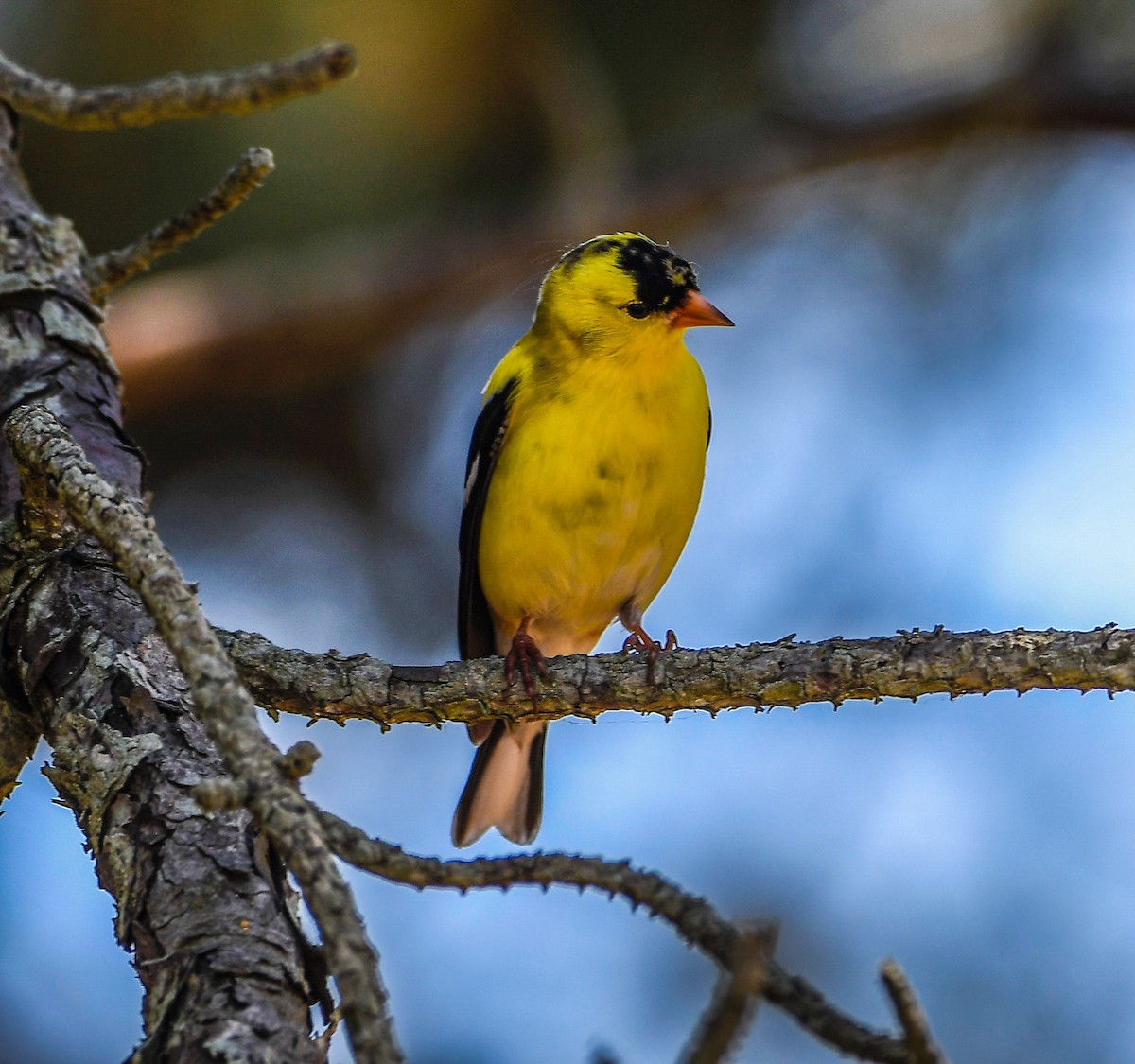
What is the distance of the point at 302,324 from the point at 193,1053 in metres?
5.36

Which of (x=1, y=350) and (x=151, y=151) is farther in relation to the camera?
(x=151, y=151)

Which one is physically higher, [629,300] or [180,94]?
[629,300]

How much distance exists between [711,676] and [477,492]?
1888 millimetres

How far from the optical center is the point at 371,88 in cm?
751

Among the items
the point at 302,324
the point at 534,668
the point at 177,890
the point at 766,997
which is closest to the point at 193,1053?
the point at 177,890

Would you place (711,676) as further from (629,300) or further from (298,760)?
(629,300)

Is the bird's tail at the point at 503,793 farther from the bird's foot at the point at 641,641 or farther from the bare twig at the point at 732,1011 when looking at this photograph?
the bare twig at the point at 732,1011

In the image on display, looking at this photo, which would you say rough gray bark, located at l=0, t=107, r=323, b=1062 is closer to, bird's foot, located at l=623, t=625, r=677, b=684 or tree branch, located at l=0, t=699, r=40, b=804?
tree branch, located at l=0, t=699, r=40, b=804

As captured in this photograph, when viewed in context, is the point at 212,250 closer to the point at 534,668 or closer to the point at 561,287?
the point at 561,287

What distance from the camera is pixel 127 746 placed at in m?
2.14

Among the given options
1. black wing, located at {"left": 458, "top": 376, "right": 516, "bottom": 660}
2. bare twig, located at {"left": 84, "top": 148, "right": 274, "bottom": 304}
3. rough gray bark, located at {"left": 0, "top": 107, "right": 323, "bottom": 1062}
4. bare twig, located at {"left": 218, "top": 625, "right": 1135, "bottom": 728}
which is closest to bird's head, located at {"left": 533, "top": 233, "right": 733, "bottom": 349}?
black wing, located at {"left": 458, "top": 376, "right": 516, "bottom": 660}

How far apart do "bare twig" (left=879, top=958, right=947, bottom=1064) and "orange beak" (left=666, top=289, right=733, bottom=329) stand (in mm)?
3202

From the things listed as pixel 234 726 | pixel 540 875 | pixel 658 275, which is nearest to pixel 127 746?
pixel 234 726

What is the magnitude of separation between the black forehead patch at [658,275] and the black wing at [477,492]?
514 mm
